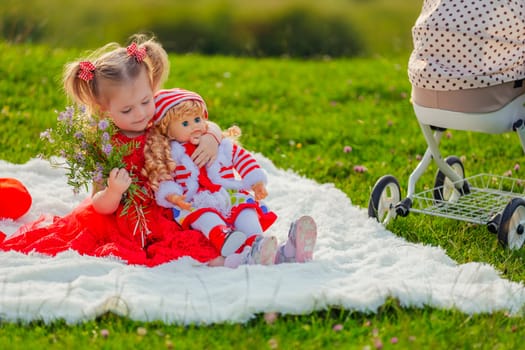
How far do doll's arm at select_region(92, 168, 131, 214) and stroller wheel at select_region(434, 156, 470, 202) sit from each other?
6.24 ft

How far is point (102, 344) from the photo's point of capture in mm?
3033

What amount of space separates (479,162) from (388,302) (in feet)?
8.88

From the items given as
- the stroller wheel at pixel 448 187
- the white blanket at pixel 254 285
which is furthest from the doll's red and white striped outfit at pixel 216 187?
the stroller wheel at pixel 448 187

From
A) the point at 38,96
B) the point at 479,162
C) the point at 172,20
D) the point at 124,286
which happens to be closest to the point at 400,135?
the point at 479,162

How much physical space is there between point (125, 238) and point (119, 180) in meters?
0.35

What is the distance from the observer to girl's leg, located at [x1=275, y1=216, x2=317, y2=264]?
377cm

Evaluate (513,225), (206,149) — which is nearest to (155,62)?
(206,149)

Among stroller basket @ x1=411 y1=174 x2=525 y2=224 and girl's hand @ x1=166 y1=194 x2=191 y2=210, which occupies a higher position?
girl's hand @ x1=166 y1=194 x2=191 y2=210

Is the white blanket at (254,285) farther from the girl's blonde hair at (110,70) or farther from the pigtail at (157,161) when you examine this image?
the girl's blonde hair at (110,70)

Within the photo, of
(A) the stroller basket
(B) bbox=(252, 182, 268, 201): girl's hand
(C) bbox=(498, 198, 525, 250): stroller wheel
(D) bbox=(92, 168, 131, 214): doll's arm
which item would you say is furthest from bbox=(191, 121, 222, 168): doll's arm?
(C) bbox=(498, 198, 525, 250): stroller wheel

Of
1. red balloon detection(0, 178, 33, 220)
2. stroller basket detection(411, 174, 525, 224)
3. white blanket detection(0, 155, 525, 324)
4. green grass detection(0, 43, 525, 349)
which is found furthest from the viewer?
red balloon detection(0, 178, 33, 220)

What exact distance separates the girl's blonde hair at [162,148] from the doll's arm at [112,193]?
122 millimetres

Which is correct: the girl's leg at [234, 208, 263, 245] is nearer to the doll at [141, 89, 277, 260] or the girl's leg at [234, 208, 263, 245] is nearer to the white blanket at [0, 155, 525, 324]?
the doll at [141, 89, 277, 260]

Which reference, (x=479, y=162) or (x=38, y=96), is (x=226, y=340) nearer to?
(x=479, y=162)
